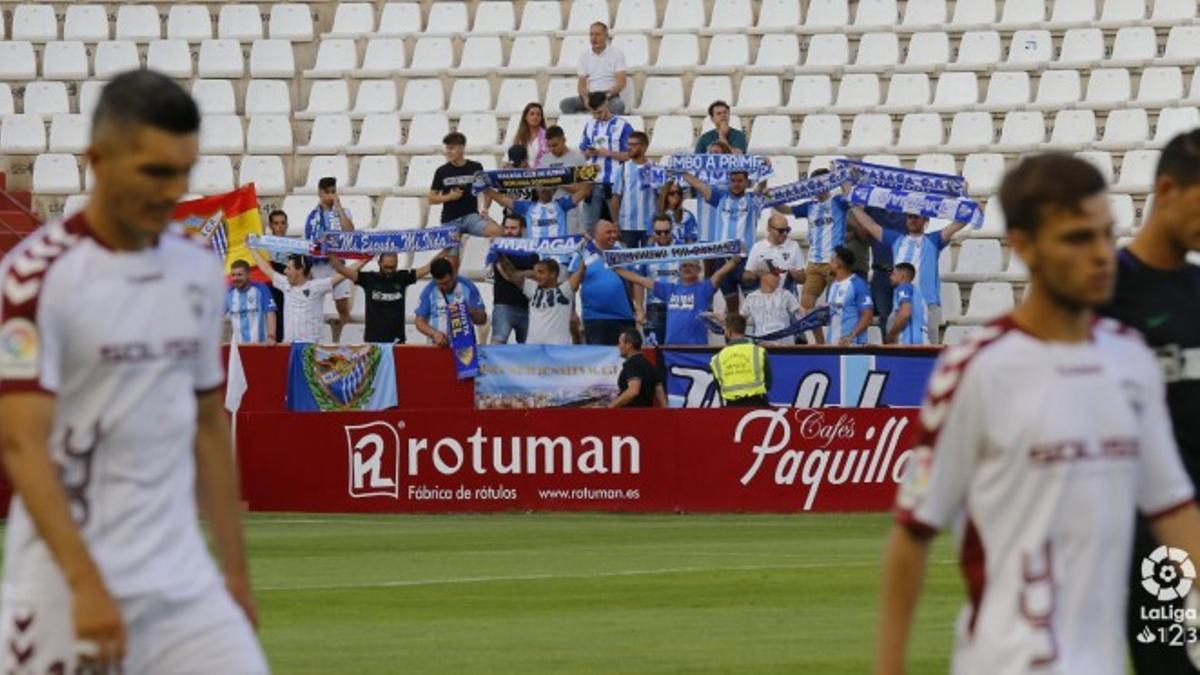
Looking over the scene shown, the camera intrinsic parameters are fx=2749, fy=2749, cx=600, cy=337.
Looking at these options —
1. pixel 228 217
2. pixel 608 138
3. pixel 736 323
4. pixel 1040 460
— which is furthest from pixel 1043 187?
pixel 228 217

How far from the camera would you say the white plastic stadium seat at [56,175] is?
108 feet

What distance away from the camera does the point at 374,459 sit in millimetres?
24453

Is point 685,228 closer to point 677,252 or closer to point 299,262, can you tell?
point 677,252

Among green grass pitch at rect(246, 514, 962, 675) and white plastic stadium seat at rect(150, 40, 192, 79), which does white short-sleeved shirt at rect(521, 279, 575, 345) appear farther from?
white plastic stadium seat at rect(150, 40, 192, 79)

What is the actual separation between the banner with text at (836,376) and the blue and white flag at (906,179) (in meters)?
1.85

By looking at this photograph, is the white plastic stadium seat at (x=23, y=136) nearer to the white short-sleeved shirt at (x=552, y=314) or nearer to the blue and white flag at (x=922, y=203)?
the white short-sleeved shirt at (x=552, y=314)

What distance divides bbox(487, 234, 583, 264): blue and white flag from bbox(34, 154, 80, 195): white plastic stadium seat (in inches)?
350

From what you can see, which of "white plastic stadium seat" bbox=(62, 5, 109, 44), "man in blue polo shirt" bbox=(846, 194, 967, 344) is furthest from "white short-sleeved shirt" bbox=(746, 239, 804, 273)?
"white plastic stadium seat" bbox=(62, 5, 109, 44)

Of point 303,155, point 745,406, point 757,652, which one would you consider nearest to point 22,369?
point 757,652

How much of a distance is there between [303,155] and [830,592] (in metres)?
18.3

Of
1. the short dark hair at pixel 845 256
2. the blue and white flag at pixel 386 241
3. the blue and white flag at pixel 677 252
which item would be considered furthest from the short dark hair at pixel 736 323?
the blue and white flag at pixel 386 241

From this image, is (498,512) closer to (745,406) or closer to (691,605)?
(745,406)

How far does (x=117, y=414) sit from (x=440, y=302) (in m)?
20.3

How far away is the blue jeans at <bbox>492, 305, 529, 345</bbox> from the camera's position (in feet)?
87.8
